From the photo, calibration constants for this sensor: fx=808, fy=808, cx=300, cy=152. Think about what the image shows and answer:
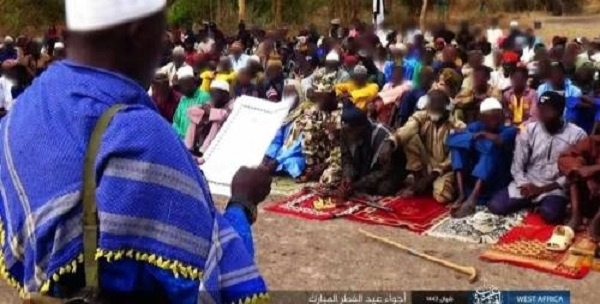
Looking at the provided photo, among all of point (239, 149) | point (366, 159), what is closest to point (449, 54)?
point (366, 159)

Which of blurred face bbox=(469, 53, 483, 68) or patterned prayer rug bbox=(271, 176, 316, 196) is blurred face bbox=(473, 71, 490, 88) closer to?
blurred face bbox=(469, 53, 483, 68)

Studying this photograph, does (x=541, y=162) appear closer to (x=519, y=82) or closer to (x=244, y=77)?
(x=519, y=82)

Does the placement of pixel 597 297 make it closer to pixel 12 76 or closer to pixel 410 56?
pixel 410 56

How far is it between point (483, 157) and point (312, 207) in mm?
1431

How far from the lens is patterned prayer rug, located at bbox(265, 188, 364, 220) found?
6410mm

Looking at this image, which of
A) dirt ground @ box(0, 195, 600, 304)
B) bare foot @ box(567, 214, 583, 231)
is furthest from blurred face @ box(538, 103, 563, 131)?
dirt ground @ box(0, 195, 600, 304)

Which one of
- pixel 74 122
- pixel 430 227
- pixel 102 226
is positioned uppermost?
pixel 74 122

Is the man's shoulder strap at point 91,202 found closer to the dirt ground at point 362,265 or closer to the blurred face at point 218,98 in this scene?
the dirt ground at point 362,265

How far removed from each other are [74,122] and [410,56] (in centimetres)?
949

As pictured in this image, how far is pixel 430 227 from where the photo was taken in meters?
6.00

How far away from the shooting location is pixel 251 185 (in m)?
1.83

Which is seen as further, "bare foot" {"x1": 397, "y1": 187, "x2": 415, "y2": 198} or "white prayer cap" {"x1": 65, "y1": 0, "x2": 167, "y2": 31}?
"bare foot" {"x1": 397, "y1": 187, "x2": 415, "y2": 198}

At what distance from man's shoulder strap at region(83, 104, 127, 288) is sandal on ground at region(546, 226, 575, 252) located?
178 inches

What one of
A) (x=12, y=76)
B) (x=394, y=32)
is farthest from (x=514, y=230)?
(x=394, y=32)
